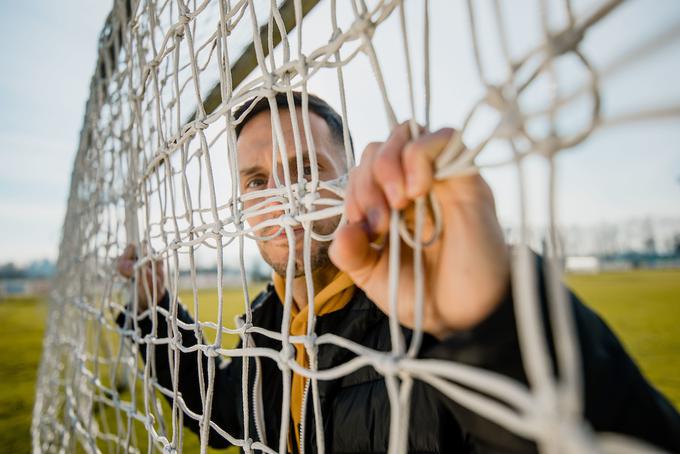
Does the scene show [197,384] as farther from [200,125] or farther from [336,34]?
[336,34]

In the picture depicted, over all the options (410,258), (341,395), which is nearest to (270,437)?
(341,395)

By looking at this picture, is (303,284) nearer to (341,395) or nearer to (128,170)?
(341,395)

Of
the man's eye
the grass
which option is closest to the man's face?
the man's eye

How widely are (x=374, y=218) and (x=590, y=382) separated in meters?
0.19

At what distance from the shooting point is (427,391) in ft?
1.87

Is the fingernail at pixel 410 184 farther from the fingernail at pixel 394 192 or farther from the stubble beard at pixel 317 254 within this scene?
the stubble beard at pixel 317 254

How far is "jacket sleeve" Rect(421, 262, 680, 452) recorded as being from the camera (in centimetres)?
28

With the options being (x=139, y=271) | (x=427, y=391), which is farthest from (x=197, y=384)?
(x=427, y=391)

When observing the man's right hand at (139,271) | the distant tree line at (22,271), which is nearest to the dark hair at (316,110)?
the man's right hand at (139,271)

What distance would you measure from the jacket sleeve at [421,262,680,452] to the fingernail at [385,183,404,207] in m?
0.11

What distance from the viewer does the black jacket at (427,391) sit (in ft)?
0.91

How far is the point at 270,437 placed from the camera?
88cm

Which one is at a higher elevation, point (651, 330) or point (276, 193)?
point (276, 193)

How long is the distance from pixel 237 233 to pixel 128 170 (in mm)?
712
